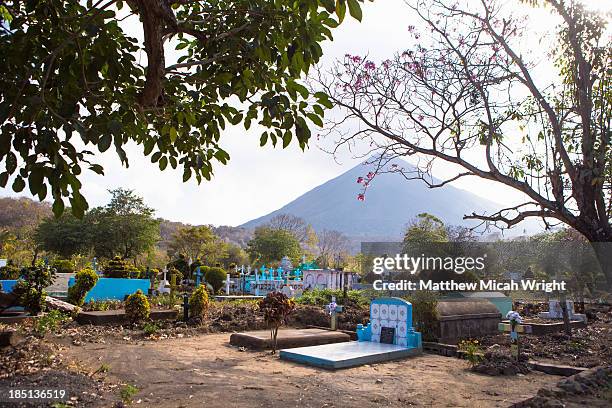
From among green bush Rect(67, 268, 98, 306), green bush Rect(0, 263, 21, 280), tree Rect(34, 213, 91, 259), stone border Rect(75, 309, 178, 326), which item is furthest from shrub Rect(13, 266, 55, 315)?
tree Rect(34, 213, 91, 259)

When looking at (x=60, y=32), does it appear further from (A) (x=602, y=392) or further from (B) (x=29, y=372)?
(A) (x=602, y=392)

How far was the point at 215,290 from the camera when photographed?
993 inches

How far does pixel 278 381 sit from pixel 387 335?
3971mm

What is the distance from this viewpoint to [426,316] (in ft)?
36.7

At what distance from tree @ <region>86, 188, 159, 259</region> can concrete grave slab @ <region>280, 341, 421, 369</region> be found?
3155 cm

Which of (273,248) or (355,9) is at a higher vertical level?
(273,248)

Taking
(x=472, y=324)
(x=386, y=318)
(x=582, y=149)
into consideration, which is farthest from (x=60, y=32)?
(x=472, y=324)

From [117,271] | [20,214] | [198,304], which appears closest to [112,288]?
[117,271]

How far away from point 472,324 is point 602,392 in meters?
5.64

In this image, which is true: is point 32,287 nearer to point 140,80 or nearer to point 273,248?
point 140,80

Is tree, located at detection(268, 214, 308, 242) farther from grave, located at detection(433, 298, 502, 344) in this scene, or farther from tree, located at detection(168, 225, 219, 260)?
grave, located at detection(433, 298, 502, 344)

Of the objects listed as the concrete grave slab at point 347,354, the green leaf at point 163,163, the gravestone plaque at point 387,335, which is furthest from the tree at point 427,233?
the green leaf at point 163,163

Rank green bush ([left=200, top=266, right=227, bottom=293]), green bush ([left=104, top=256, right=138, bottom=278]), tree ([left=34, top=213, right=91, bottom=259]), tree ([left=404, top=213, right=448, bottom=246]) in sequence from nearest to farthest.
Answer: green bush ([left=104, top=256, right=138, bottom=278]), green bush ([left=200, top=266, right=227, bottom=293]), tree ([left=404, top=213, right=448, bottom=246]), tree ([left=34, top=213, right=91, bottom=259])

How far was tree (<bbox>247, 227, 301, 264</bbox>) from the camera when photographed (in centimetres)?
4978
